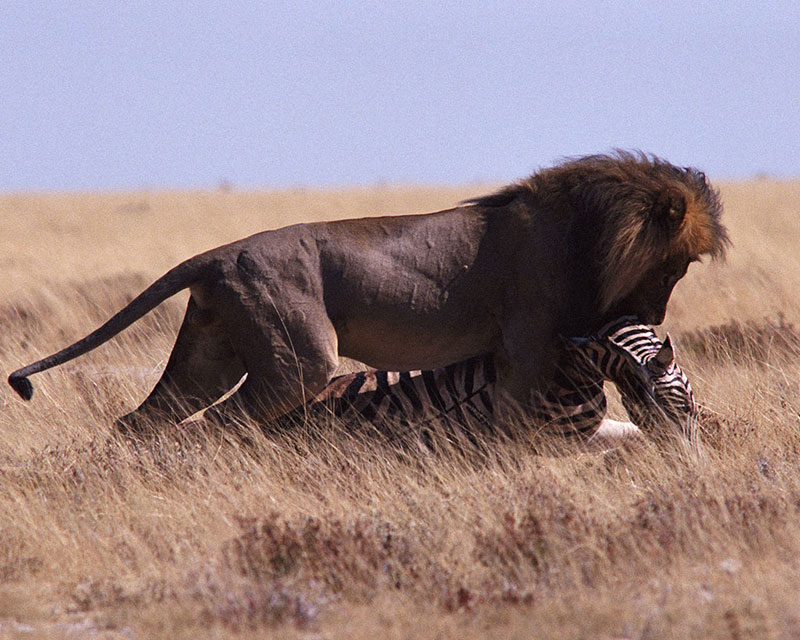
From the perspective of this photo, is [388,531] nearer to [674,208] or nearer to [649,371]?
[649,371]

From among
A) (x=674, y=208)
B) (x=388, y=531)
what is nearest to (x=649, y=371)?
(x=674, y=208)

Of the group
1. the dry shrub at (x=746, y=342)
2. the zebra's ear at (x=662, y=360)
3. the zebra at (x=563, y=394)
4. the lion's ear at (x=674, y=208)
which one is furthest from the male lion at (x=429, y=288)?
the dry shrub at (x=746, y=342)

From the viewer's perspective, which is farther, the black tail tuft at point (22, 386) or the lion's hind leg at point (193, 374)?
the lion's hind leg at point (193, 374)

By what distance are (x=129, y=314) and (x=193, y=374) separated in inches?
20.8

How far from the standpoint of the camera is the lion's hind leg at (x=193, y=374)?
6488 mm

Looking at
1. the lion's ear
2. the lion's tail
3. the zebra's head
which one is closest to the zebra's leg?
the zebra's head

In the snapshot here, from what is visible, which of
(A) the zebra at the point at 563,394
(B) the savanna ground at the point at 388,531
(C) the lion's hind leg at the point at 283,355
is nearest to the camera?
(B) the savanna ground at the point at 388,531

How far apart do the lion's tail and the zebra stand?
3.28 ft

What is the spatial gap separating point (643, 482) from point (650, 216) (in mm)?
1532

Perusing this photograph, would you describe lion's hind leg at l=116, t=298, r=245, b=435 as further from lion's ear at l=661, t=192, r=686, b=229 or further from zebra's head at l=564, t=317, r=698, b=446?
lion's ear at l=661, t=192, r=686, b=229

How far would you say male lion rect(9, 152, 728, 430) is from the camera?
20.5 ft

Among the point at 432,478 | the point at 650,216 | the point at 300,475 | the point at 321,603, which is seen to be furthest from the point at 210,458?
the point at 650,216

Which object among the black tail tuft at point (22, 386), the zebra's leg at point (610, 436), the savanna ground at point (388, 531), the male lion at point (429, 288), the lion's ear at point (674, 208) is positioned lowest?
the zebra's leg at point (610, 436)

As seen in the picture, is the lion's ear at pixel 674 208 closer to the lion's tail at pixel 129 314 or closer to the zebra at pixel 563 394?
the zebra at pixel 563 394
